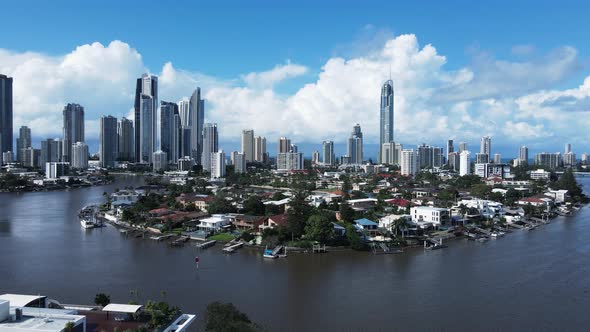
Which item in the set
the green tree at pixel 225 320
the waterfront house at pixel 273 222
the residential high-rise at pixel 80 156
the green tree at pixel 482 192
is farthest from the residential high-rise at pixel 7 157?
the green tree at pixel 225 320

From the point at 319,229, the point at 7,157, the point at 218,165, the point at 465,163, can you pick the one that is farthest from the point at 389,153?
the point at 319,229

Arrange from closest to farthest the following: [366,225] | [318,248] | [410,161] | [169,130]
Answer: [318,248] → [366,225] → [410,161] → [169,130]

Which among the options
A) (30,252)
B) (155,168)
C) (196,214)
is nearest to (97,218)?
(196,214)

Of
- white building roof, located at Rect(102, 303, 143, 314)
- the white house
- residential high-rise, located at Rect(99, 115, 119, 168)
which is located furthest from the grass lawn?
residential high-rise, located at Rect(99, 115, 119, 168)

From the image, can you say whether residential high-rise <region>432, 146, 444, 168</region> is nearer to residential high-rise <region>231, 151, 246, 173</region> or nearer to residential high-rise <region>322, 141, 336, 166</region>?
residential high-rise <region>322, 141, 336, 166</region>

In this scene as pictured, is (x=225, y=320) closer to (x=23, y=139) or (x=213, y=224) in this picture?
(x=213, y=224)

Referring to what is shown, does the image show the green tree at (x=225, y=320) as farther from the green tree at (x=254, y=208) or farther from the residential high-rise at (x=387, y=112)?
the residential high-rise at (x=387, y=112)

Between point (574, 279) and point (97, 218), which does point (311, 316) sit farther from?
point (97, 218)
